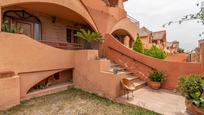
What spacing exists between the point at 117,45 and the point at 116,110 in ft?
22.0

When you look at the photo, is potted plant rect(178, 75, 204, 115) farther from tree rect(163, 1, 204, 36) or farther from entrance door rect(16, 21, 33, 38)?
entrance door rect(16, 21, 33, 38)

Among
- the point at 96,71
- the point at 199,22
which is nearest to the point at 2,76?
the point at 96,71

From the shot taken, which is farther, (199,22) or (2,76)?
(2,76)

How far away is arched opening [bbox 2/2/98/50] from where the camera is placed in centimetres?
996

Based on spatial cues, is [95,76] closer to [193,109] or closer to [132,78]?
[132,78]

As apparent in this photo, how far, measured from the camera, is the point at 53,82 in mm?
10836

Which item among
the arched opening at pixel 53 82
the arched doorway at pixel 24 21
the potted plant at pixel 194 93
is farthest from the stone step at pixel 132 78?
the arched doorway at pixel 24 21

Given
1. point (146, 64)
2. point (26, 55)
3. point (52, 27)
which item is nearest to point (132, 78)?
point (146, 64)

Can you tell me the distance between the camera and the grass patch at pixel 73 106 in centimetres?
679

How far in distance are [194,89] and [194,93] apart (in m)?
0.16

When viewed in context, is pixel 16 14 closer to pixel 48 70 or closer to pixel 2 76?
pixel 48 70

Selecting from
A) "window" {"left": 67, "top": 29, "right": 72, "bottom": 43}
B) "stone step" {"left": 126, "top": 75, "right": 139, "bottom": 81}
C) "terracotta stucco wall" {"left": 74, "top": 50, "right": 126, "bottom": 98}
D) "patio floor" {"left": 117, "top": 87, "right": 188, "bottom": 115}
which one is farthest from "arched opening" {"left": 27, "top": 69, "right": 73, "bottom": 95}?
"patio floor" {"left": 117, "top": 87, "right": 188, "bottom": 115}

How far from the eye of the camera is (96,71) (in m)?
9.20

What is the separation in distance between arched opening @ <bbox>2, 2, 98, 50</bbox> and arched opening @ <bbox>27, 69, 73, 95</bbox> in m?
2.08
